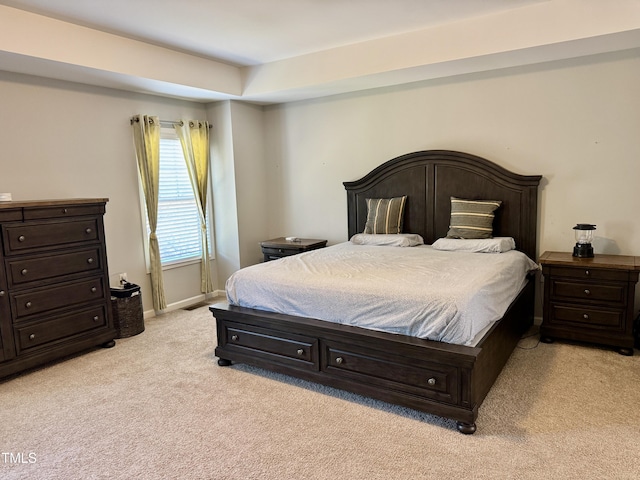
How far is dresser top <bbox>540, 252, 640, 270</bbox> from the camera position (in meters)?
3.31

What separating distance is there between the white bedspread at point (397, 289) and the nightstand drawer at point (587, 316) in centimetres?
36

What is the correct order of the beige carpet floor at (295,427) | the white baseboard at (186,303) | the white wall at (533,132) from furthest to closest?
1. the white baseboard at (186,303)
2. the white wall at (533,132)
3. the beige carpet floor at (295,427)

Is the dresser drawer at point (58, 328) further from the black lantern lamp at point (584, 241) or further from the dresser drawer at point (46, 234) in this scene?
the black lantern lamp at point (584, 241)

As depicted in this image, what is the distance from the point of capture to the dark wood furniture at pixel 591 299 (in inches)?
131

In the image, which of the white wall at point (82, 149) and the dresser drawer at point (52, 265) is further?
the white wall at point (82, 149)

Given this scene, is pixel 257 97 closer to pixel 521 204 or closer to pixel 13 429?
pixel 521 204

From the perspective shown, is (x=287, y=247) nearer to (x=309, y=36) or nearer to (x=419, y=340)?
(x=309, y=36)

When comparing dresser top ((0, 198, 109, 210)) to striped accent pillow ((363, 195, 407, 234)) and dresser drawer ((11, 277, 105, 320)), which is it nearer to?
dresser drawer ((11, 277, 105, 320))

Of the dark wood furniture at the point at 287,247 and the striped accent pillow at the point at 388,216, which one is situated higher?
the striped accent pillow at the point at 388,216

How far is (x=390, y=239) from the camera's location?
14.3 feet

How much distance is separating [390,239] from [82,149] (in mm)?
3056

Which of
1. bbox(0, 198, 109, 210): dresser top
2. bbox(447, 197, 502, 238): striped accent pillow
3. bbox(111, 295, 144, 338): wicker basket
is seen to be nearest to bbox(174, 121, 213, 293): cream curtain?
bbox(111, 295, 144, 338): wicker basket

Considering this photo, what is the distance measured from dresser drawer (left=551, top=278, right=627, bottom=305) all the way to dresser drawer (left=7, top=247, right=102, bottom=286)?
3.84 meters

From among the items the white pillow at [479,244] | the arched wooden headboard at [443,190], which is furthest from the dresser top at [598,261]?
the arched wooden headboard at [443,190]
